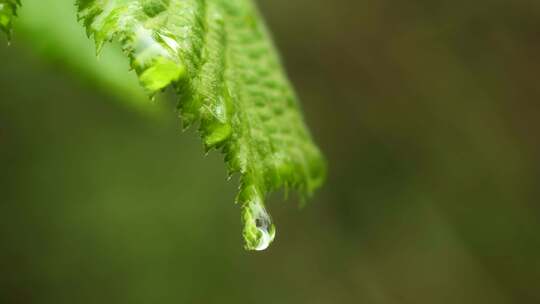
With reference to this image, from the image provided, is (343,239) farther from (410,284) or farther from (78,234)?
(78,234)

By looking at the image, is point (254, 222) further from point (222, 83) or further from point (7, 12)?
point (7, 12)

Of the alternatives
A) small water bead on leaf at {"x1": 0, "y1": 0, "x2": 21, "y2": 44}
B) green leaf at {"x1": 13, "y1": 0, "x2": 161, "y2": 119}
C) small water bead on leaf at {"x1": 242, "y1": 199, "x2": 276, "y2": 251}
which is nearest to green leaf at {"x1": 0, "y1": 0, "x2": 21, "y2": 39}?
small water bead on leaf at {"x1": 0, "y1": 0, "x2": 21, "y2": 44}

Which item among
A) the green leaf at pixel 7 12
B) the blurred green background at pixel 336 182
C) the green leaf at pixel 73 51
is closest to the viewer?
the green leaf at pixel 7 12

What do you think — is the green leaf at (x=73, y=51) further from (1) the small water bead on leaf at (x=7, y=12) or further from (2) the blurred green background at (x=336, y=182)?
(2) the blurred green background at (x=336, y=182)

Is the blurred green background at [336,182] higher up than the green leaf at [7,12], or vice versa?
the green leaf at [7,12]

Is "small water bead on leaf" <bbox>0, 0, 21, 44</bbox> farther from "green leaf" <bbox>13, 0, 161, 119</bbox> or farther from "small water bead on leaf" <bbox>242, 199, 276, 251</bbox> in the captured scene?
"green leaf" <bbox>13, 0, 161, 119</bbox>

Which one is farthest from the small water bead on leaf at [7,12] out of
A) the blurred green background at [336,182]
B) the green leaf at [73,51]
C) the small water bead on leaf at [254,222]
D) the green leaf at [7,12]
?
the blurred green background at [336,182]

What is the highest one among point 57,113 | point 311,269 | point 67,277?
point 57,113

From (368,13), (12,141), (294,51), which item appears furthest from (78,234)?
(368,13)
